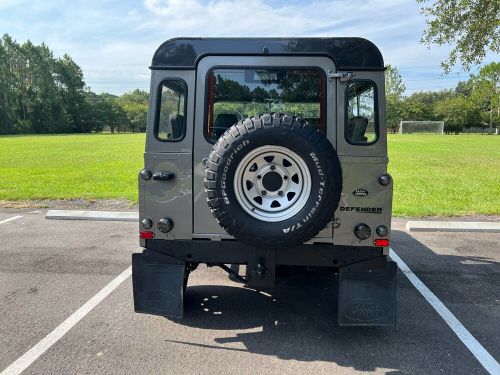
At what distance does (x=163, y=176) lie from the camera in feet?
12.5

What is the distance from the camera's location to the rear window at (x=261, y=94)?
12.4 feet

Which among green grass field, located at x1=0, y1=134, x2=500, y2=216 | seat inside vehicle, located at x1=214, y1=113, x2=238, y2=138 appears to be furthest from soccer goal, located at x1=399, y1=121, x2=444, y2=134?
seat inside vehicle, located at x1=214, y1=113, x2=238, y2=138

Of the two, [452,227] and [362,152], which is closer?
[362,152]

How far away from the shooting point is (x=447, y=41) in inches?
343

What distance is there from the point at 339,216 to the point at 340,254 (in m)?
0.35

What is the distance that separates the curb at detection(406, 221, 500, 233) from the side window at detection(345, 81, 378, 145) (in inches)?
181

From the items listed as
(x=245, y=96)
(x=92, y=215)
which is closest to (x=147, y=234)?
(x=245, y=96)

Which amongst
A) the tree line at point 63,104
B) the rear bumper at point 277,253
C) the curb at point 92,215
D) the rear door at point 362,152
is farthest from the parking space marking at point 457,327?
the tree line at point 63,104

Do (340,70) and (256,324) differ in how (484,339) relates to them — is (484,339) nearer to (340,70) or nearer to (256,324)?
(256,324)

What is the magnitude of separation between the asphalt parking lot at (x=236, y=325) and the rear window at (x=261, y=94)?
5.95ft

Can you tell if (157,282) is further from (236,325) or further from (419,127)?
(419,127)

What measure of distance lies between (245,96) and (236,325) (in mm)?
2171

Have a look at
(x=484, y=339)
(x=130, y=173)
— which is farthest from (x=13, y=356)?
(x=130, y=173)

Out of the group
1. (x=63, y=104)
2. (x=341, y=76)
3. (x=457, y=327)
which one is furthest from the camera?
(x=63, y=104)
